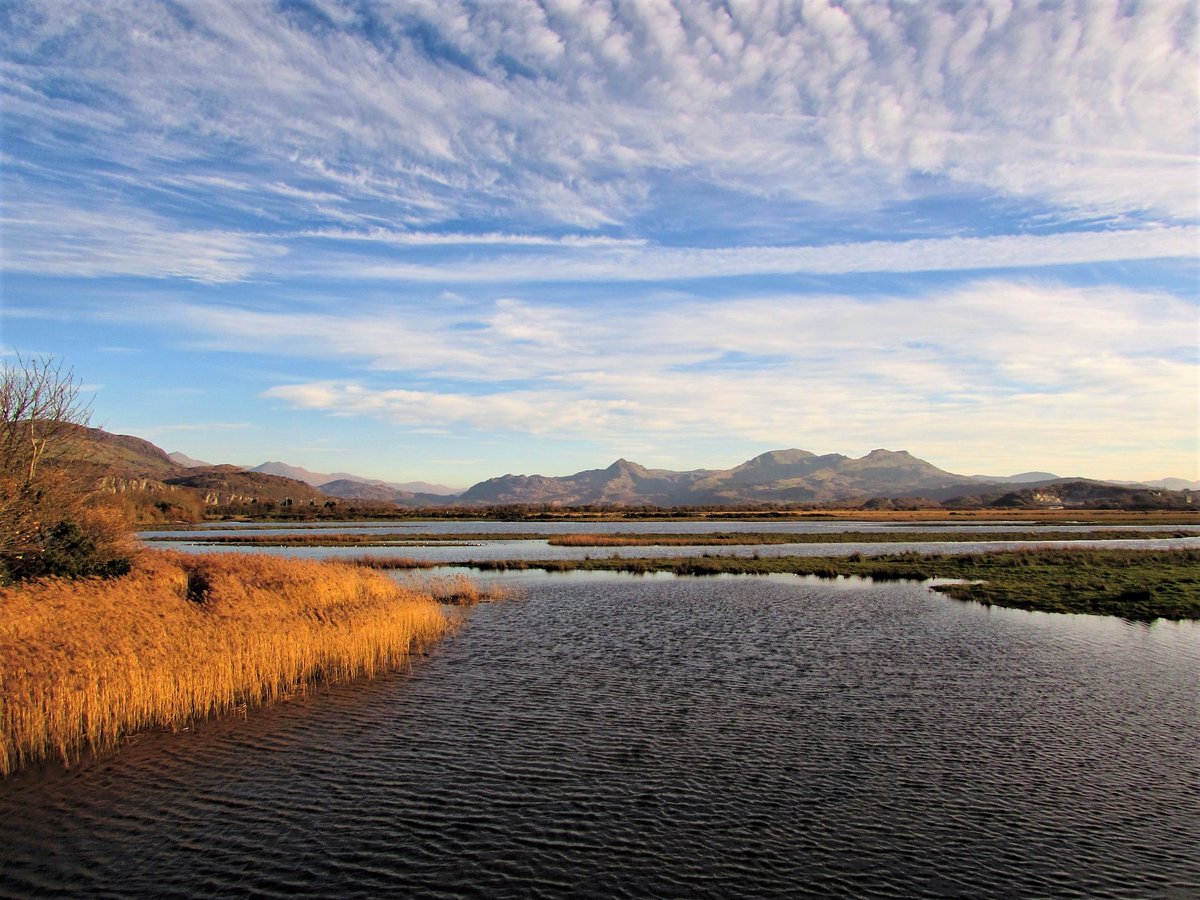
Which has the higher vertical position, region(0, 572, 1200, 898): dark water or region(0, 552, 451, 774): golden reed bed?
region(0, 552, 451, 774): golden reed bed

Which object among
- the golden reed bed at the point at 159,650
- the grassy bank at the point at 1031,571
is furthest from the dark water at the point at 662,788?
the grassy bank at the point at 1031,571

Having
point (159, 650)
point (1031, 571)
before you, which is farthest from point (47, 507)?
point (1031, 571)

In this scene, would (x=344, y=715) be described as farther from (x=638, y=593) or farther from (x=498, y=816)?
(x=638, y=593)

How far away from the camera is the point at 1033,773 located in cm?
1473

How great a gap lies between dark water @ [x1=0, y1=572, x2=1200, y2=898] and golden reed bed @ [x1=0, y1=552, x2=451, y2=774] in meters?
1.16

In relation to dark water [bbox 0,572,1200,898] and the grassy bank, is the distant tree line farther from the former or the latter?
the grassy bank

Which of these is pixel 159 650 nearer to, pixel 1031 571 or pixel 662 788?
pixel 662 788

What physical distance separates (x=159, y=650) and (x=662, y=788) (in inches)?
528

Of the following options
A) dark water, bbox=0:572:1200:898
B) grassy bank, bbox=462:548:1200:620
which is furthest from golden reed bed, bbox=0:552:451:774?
grassy bank, bbox=462:548:1200:620

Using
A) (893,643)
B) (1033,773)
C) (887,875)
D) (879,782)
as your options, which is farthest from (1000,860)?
(893,643)

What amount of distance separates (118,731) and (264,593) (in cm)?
1122

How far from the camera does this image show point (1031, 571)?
4775 centimetres

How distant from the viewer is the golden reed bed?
15.9 m

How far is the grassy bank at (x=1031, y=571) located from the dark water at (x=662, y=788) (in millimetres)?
12136
